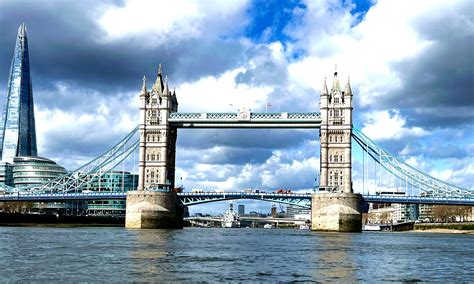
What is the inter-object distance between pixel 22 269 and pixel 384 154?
101662 mm

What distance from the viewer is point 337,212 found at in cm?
12050

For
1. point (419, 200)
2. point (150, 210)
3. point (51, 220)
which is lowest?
point (51, 220)

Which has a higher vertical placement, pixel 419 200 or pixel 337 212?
pixel 419 200

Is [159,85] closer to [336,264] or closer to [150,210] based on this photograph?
[150,210]

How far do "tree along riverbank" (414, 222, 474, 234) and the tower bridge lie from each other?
1917 centimetres

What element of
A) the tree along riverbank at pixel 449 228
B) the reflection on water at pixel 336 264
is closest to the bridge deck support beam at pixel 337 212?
the tree along riverbank at pixel 449 228

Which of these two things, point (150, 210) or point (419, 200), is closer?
point (419, 200)

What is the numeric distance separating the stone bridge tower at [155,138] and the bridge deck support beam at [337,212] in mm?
Result: 29698

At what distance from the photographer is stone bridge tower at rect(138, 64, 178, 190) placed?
445ft

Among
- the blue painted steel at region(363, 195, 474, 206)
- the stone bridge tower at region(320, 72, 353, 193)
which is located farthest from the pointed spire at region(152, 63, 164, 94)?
the blue painted steel at region(363, 195, 474, 206)

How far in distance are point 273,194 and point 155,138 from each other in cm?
2569

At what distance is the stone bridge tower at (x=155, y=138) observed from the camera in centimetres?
13562

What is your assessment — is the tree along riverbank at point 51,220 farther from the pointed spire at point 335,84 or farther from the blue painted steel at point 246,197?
the pointed spire at point 335,84

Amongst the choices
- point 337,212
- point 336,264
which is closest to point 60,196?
point 337,212
